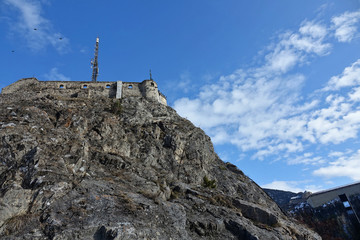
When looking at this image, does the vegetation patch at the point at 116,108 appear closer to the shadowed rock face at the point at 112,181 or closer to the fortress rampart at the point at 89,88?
the shadowed rock face at the point at 112,181

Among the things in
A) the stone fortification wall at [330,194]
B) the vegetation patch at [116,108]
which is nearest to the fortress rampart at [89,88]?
the vegetation patch at [116,108]

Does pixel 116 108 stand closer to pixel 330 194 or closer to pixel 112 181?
pixel 112 181

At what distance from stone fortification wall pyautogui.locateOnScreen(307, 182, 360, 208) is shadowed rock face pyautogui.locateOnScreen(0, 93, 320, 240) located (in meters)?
32.5

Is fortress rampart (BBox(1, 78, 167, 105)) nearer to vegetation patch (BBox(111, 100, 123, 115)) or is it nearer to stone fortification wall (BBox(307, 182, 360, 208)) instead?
vegetation patch (BBox(111, 100, 123, 115))

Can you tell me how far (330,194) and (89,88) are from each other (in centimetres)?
5978

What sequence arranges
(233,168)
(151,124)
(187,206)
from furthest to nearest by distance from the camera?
(233,168)
(151,124)
(187,206)

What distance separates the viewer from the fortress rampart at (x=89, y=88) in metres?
42.4

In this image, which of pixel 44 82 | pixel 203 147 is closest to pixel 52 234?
pixel 203 147

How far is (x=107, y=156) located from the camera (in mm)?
25266

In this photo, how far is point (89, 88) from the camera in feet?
143

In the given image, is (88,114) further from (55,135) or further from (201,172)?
(201,172)

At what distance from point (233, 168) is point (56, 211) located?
31308mm

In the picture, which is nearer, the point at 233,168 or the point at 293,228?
the point at 293,228

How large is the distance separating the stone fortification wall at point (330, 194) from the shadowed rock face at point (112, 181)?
32.5m
